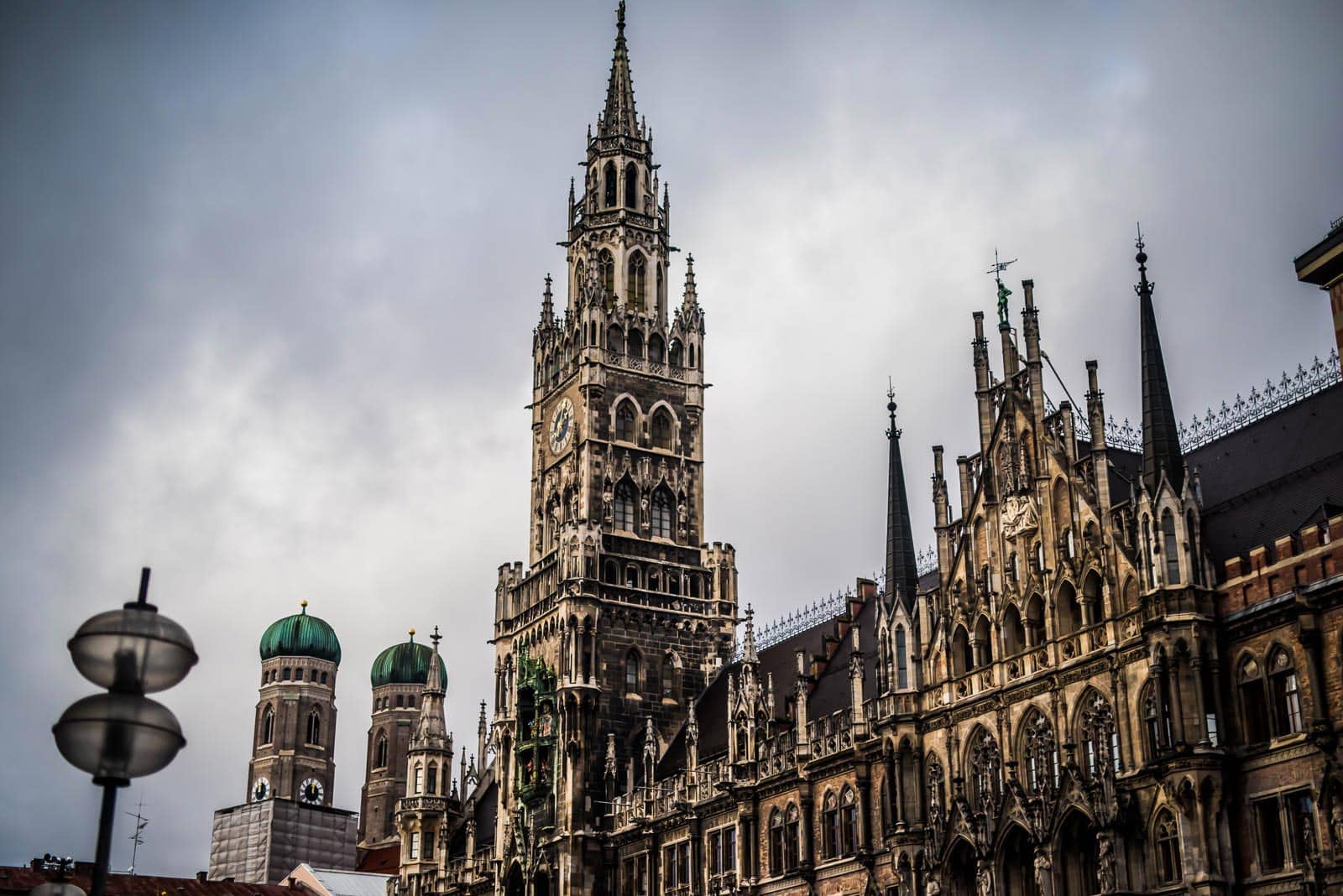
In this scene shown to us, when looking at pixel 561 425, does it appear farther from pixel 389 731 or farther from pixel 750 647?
pixel 389 731

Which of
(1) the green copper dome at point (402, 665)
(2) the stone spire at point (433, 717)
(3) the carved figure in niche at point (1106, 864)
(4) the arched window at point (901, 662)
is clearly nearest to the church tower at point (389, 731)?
(1) the green copper dome at point (402, 665)

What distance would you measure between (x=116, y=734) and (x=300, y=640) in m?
180

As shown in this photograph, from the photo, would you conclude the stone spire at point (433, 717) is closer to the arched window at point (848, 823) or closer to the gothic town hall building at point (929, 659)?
the gothic town hall building at point (929, 659)

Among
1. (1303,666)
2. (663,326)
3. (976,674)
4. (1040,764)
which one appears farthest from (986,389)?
(663,326)

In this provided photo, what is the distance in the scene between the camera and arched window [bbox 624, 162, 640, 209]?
88.9 m

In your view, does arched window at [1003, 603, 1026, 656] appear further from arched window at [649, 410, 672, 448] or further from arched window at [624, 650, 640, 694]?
arched window at [649, 410, 672, 448]

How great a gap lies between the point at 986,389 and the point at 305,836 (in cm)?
11915

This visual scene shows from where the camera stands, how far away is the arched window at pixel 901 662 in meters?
54.2

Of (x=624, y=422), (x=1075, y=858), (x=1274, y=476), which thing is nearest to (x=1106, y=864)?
(x=1075, y=858)

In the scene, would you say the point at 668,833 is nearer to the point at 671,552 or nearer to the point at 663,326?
the point at 671,552

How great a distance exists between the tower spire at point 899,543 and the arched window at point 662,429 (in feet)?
82.5

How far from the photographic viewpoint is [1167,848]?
4266cm

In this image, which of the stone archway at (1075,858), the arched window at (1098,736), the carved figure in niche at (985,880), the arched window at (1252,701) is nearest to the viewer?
the arched window at (1252,701)

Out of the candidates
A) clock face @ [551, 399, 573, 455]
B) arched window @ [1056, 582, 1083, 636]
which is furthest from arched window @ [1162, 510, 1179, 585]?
clock face @ [551, 399, 573, 455]
